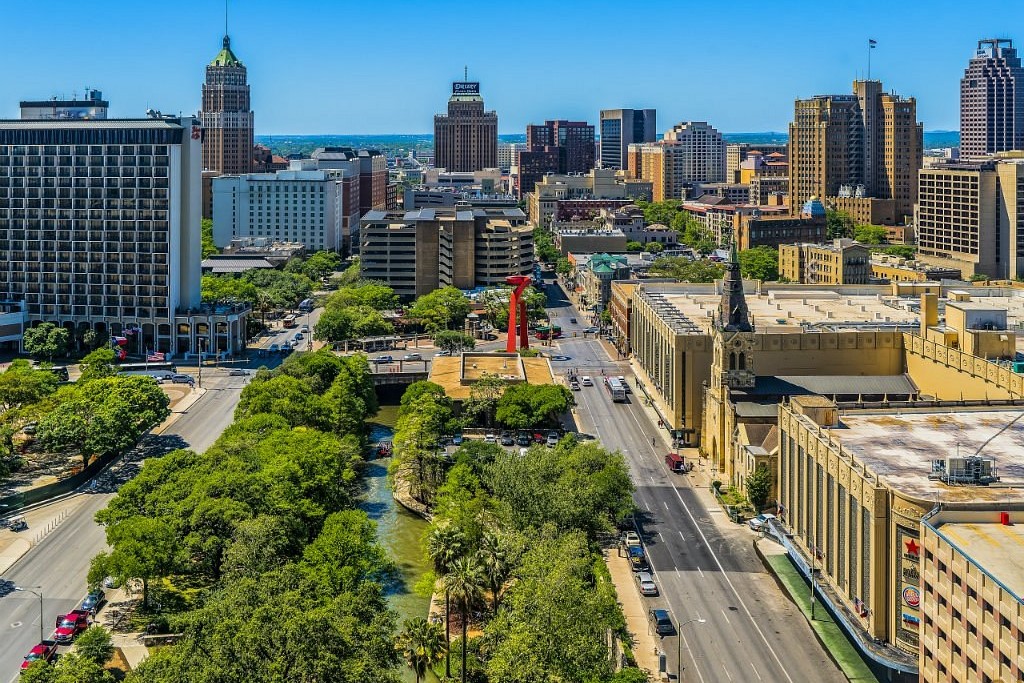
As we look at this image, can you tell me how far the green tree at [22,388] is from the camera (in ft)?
489

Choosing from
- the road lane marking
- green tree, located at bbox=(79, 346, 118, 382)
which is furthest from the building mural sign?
green tree, located at bbox=(79, 346, 118, 382)

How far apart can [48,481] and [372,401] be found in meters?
45.1

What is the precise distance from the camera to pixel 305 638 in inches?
2685

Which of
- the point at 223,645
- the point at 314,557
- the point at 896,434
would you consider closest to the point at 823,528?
the point at 896,434

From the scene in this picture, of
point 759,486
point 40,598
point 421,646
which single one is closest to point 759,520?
point 759,486

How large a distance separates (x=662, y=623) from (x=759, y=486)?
2865cm

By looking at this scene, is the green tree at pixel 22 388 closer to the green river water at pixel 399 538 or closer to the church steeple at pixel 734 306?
the green river water at pixel 399 538

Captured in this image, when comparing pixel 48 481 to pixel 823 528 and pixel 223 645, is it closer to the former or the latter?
pixel 223 645

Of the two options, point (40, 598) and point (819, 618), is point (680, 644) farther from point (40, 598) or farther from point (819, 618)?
point (40, 598)

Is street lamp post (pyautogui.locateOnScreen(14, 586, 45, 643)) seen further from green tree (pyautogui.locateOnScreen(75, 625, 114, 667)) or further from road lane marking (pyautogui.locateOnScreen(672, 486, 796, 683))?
road lane marking (pyautogui.locateOnScreen(672, 486, 796, 683))

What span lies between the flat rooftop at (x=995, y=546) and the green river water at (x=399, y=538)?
3452 centimetres

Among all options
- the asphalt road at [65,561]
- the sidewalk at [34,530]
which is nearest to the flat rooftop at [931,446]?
the asphalt road at [65,561]

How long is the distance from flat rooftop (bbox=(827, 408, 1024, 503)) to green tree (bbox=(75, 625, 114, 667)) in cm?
5084

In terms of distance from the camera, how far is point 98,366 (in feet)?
562
